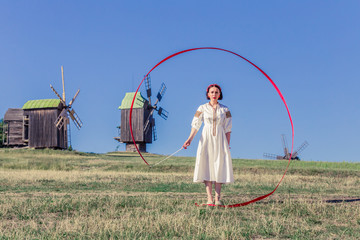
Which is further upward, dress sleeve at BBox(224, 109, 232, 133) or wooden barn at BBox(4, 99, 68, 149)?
wooden barn at BBox(4, 99, 68, 149)

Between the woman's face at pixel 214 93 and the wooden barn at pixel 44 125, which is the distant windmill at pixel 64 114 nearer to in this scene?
the wooden barn at pixel 44 125

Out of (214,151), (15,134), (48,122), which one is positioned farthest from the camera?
(15,134)

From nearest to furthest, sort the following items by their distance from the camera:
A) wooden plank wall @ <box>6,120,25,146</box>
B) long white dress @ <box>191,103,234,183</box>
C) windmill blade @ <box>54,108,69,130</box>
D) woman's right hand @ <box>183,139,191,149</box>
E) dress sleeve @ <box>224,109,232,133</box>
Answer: long white dress @ <box>191,103,234,183</box>
woman's right hand @ <box>183,139,191,149</box>
dress sleeve @ <box>224,109,232,133</box>
windmill blade @ <box>54,108,69,130</box>
wooden plank wall @ <box>6,120,25,146</box>

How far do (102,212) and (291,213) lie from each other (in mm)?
3704

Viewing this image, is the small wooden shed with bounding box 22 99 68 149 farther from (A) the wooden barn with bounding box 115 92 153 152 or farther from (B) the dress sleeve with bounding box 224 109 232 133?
(B) the dress sleeve with bounding box 224 109 232 133

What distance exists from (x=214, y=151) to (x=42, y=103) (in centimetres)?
4277

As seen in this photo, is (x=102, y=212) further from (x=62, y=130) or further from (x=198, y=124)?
(x=62, y=130)

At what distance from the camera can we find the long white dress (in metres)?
8.13

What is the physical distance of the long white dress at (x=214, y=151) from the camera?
8133 millimetres

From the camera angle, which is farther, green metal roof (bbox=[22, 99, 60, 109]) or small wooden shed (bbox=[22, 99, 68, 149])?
green metal roof (bbox=[22, 99, 60, 109])

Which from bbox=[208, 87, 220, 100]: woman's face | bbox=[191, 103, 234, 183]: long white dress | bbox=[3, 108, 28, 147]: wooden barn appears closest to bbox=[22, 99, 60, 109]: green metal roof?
bbox=[3, 108, 28, 147]: wooden barn

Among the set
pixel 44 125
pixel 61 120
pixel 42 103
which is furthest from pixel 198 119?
pixel 42 103

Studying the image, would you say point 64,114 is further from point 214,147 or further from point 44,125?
point 214,147

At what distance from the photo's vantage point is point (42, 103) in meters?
47.3
